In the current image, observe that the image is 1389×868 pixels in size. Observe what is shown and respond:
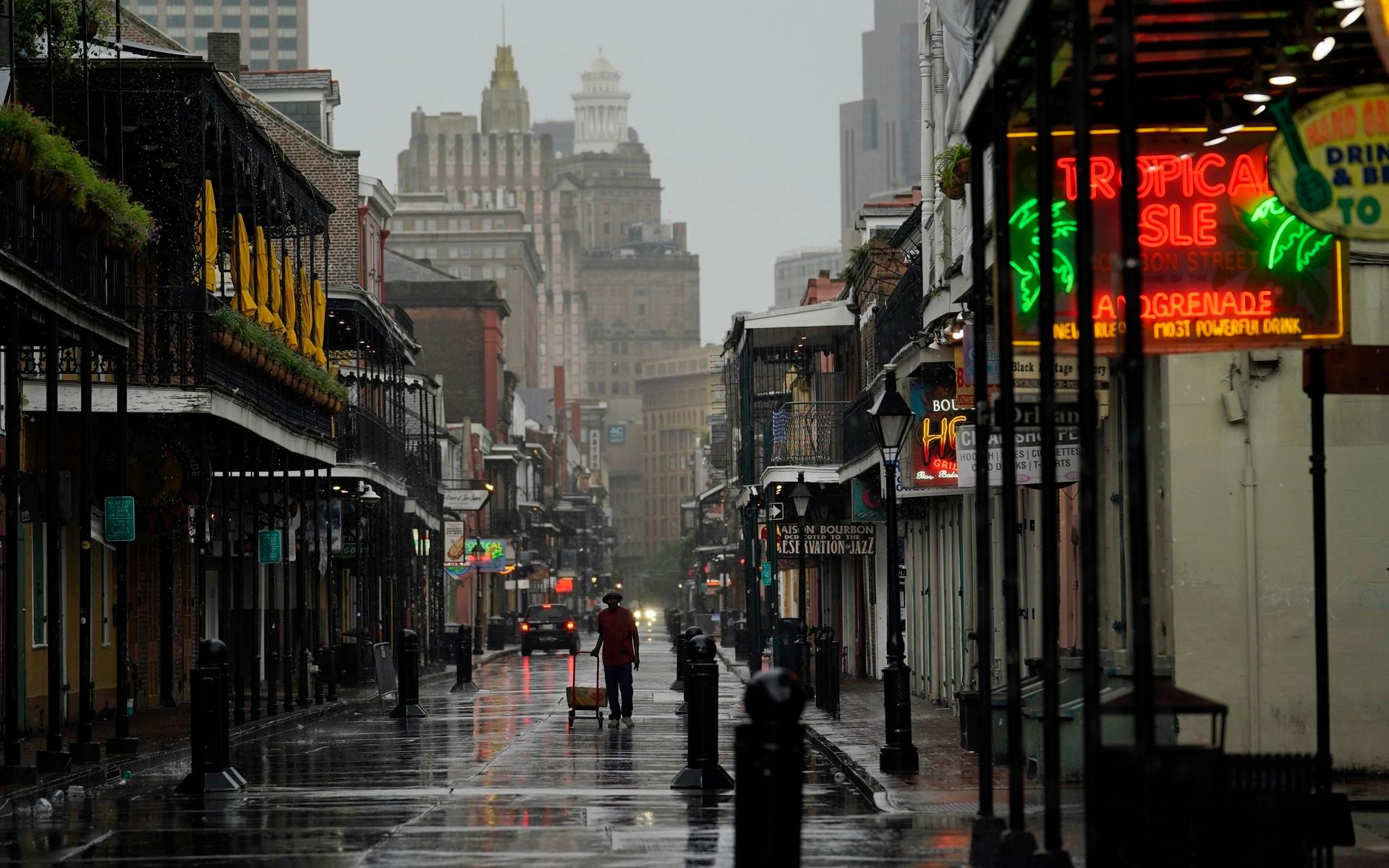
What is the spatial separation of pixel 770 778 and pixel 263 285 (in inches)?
881

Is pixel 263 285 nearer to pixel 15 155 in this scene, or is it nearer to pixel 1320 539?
pixel 15 155

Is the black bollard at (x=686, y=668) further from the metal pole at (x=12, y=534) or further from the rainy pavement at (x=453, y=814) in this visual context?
the metal pole at (x=12, y=534)

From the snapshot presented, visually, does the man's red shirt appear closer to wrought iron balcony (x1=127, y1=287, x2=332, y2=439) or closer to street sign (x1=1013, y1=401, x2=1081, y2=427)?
wrought iron balcony (x1=127, y1=287, x2=332, y2=439)

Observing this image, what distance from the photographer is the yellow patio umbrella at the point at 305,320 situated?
1335 inches

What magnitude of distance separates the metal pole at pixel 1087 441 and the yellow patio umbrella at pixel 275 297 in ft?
74.7

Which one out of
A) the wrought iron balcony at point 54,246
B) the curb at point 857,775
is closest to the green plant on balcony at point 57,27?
the wrought iron balcony at point 54,246

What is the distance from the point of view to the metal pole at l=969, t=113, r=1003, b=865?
11.4 meters

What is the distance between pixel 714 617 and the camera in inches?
3600

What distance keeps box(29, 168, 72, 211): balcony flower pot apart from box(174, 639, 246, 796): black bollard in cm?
381

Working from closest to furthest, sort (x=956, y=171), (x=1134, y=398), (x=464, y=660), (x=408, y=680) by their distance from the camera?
1. (x=1134, y=398)
2. (x=956, y=171)
3. (x=408, y=680)
4. (x=464, y=660)

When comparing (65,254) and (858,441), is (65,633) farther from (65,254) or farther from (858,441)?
(858,441)

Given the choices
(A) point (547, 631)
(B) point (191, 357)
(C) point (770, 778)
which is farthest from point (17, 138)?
(A) point (547, 631)

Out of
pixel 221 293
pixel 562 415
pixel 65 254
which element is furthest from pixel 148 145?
pixel 562 415

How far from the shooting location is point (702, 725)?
683 inches
